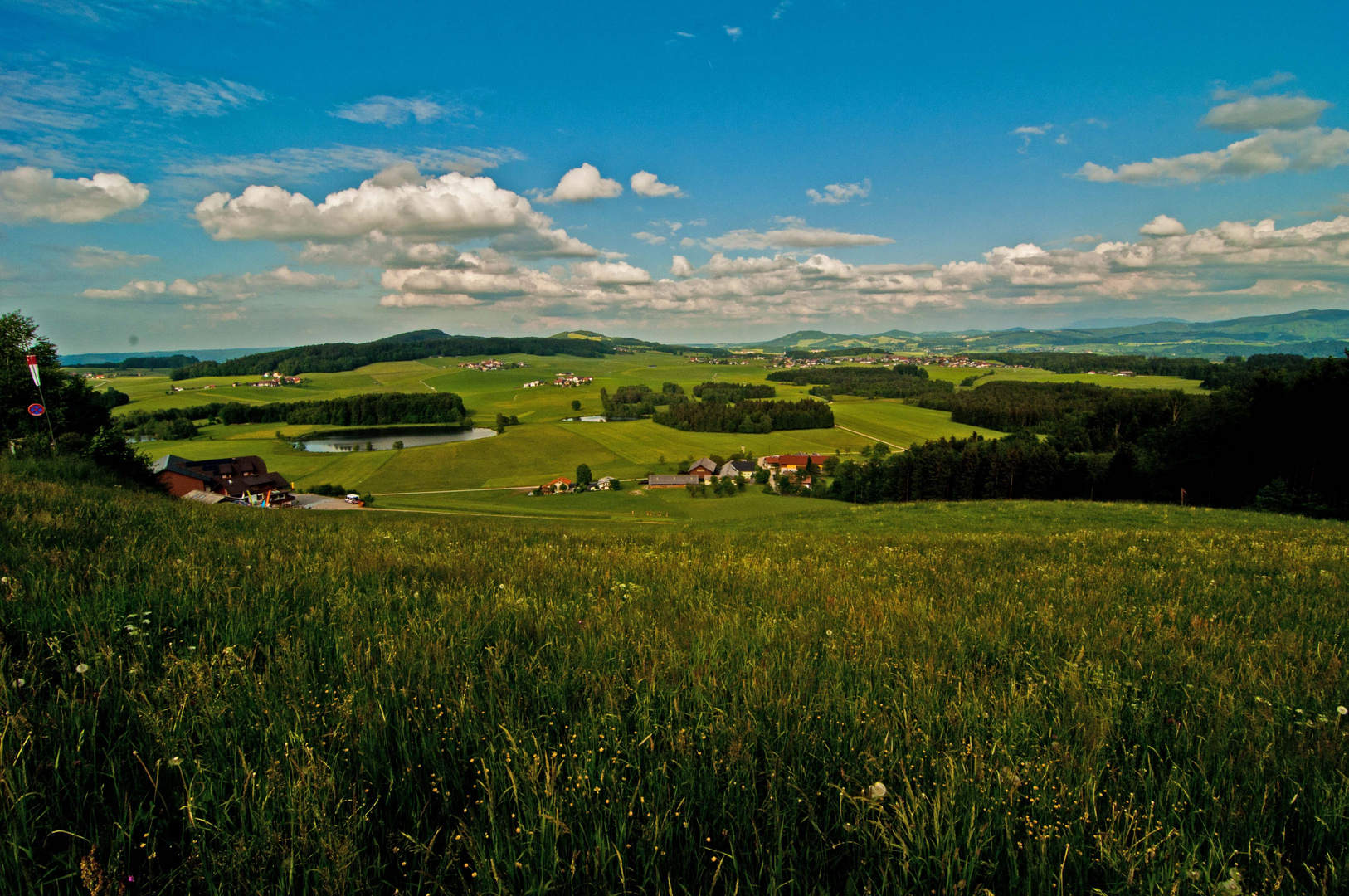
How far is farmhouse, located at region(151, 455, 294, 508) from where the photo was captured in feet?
214

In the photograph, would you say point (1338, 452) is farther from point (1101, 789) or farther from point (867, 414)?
point (867, 414)

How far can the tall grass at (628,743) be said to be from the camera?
198cm

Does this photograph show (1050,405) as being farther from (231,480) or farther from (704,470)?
(231,480)

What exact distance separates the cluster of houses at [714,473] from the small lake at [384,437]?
48190 mm

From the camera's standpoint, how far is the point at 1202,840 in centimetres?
213

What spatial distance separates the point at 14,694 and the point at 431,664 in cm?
177

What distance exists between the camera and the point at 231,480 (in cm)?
7238

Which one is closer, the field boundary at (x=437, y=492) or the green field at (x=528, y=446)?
the field boundary at (x=437, y=492)

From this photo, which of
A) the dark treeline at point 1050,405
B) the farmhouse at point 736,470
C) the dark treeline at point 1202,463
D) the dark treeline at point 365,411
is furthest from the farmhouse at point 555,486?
the dark treeline at point 365,411

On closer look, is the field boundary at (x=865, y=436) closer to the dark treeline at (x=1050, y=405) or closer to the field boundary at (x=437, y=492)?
the dark treeline at (x=1050, y=405)

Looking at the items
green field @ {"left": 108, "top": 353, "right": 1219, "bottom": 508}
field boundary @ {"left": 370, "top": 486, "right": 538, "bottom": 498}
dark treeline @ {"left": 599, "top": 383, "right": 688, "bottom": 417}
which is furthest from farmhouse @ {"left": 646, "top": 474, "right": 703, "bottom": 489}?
dark treeline @ {"left": 599, "top": 383, "right": 688, "bottom": 417}

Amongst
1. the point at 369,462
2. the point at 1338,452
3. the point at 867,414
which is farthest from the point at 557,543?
the point at 867,414

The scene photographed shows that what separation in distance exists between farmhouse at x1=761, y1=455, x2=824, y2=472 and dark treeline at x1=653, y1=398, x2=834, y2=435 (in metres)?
36.8

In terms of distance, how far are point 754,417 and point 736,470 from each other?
53177mm
